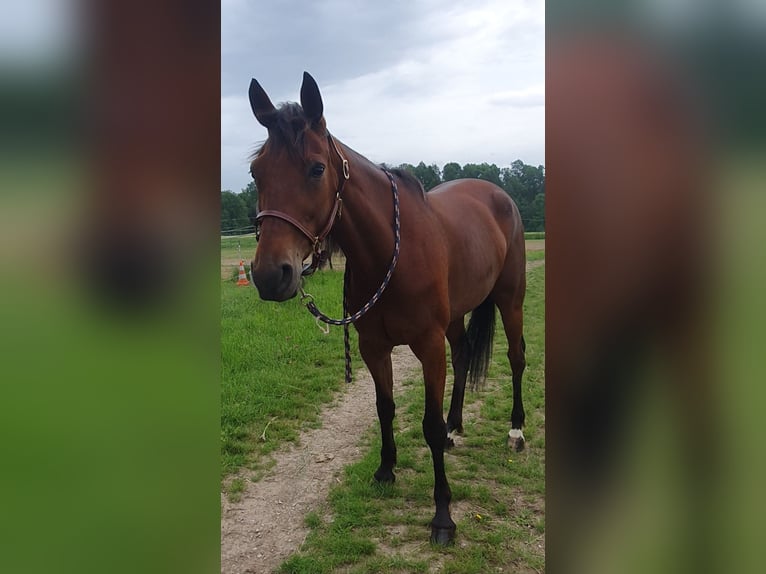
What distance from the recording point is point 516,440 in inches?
167

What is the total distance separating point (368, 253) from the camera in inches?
112

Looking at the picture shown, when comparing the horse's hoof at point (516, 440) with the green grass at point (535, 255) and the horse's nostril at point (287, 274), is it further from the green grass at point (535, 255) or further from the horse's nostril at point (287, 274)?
the green grass at point (535, 255)

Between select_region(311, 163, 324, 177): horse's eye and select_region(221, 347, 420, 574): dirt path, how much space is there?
7.39 feet

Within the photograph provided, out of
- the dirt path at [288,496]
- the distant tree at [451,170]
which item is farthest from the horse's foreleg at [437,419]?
the distant tree at [451,170]

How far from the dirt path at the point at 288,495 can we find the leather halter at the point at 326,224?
1799 millimetres

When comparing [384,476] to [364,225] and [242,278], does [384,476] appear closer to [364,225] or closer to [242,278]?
[364,225]

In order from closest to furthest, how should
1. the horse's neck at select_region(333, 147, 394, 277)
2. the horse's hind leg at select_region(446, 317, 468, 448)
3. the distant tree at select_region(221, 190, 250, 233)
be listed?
the horse's neck at select_region(333, 147, 394, 277) → the distant tree at select_region(221, 190, 250, 233) → the horse's hind leg at select_region(446, 317, 468, 448)

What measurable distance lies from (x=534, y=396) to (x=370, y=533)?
3.02 m

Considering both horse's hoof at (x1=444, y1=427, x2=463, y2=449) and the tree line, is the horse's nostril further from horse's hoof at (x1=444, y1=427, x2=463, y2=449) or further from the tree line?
horse's hoof at (x1=444, y1=427, x2=463, y2=449)

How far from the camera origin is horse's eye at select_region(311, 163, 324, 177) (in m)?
2.28

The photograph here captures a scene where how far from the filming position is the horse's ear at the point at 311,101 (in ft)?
7.35

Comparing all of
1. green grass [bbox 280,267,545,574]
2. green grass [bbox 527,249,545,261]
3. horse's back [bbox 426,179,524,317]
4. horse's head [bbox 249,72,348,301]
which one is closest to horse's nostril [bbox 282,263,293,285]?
horse's head [bbox 249,72,348,301]
